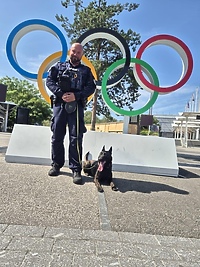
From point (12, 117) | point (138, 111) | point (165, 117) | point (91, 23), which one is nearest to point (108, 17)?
point (91, 23)

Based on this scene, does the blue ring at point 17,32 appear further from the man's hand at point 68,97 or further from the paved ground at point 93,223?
the paved ground at point 93,223

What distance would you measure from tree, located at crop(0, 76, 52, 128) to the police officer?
32930 mm

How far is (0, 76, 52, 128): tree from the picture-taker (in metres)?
36.8

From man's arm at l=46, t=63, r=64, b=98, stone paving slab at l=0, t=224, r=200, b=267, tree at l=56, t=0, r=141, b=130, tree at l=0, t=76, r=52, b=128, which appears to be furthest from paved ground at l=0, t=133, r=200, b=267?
tree at l=0, t=76, r=52, b=128

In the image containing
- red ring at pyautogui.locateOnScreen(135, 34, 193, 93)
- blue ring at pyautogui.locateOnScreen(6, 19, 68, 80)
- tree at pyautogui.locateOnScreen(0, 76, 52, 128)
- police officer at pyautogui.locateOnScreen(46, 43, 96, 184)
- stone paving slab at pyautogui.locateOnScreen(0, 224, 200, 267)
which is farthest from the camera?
tree at pyautogui.locateOnScreen(0, 76, 52, 128)

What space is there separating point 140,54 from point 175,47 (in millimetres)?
1057

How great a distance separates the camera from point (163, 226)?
2.75 m

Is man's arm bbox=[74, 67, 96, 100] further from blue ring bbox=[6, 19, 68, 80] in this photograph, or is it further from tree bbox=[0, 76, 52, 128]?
tree bbox=[0, 76, 52, 128]

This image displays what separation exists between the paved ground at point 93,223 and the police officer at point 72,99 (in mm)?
487

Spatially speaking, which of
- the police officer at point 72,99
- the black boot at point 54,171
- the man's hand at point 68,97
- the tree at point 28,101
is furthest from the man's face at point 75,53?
the tree at point 28,101

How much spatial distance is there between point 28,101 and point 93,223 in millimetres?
36780

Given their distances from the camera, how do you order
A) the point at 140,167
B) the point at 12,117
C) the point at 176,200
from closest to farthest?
1. the point at 176,200
2. the point at 140,167
3. the point at 12,117

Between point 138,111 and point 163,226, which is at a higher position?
point 138,111

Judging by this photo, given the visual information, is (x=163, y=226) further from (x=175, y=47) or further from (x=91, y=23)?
(x=91, y=23)
